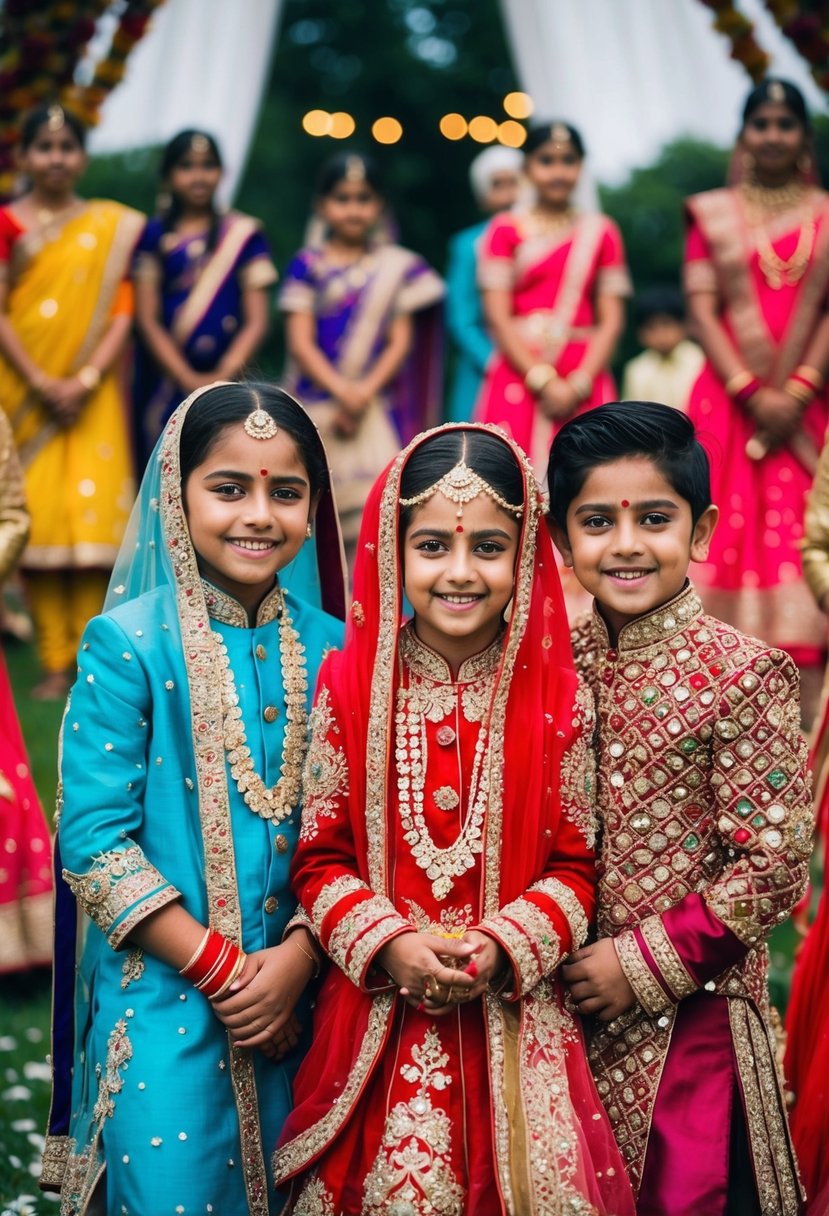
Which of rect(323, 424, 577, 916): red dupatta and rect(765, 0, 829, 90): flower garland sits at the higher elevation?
rect(765, 0, 829, 90): flower garland

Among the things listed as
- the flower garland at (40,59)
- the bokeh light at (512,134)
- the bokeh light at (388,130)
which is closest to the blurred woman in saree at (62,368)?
the flower garland at (40,59)

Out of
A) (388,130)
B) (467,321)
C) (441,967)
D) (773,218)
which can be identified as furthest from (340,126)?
(441,967)

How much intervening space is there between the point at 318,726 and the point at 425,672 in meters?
Answer: 0.21

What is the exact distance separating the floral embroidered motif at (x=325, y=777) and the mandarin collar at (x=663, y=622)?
0.55 m

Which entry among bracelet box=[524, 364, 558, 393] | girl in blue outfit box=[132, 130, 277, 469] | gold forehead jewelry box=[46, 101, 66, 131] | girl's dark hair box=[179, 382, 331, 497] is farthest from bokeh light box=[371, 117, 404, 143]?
girl's dark hair box=[179, 382, 331, 497]

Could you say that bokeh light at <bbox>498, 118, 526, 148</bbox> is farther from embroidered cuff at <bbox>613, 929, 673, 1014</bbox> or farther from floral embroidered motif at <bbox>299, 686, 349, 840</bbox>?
embroidered cuff at <bbox>613, 929, 673, 1014</bbox>

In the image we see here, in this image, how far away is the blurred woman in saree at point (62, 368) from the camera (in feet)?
20.6

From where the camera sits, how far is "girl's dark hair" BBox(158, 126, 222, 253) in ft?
21.9

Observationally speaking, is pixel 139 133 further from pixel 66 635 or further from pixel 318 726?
pixel 318 726

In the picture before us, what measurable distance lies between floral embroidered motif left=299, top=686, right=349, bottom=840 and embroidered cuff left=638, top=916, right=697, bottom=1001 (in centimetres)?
60

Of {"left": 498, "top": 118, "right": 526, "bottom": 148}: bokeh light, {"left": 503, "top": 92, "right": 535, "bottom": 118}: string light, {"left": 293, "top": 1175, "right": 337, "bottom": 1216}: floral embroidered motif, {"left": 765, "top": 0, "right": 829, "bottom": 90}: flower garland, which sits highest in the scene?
{"left": 503, "top": 92, "right": 535, "bottom": 118}: string light

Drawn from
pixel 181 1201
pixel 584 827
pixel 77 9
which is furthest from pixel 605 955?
pixel 77 9

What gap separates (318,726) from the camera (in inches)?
112

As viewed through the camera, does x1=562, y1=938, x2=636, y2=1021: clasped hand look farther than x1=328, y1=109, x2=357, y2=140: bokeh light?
No
